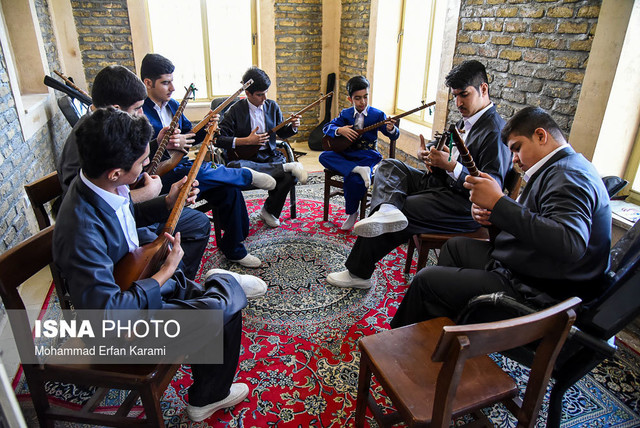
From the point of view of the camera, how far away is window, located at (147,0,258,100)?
17.9 feet

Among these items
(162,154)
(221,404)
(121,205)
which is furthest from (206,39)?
(221,404)

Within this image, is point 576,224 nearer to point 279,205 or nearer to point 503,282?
point 503,282

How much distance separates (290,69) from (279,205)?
10.3ft

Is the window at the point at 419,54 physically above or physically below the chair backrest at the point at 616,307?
above

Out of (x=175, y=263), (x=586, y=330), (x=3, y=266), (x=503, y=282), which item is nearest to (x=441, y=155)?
(x=503, y=282)

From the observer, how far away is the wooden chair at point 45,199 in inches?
70.8

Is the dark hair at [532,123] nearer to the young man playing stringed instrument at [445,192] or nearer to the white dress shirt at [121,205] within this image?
the young man playing stringed instrument at [445,192]

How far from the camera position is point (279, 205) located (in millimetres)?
3473

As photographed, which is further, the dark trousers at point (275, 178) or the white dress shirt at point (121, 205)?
the dark trousers at point (275, 178)

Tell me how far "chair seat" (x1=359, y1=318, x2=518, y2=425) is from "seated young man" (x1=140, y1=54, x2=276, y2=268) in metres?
1.58

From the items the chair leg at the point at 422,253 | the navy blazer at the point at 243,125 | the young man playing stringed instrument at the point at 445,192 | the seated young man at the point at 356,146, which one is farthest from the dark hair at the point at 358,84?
the chair leg at the point at 422,253

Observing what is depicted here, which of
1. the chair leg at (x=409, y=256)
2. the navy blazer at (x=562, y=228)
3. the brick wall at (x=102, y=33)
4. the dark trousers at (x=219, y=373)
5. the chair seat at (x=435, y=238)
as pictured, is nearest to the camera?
the navy blazer at (x=562, y=228)

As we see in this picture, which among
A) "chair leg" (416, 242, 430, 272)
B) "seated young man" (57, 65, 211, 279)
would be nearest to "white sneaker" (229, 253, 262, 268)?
"seated young man" (57, 65, 211, 279)

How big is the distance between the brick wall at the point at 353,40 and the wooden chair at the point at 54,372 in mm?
4505
